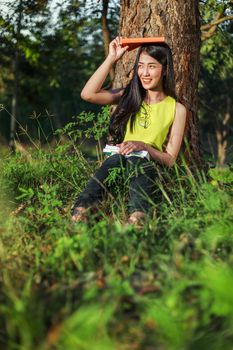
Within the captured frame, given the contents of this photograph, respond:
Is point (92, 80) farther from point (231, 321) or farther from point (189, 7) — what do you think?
point (231, 321)

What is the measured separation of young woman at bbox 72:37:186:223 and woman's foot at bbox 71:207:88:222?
0.21 m

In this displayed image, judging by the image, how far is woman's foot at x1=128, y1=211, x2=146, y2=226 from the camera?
12.3 ft

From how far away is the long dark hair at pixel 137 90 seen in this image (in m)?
4.71

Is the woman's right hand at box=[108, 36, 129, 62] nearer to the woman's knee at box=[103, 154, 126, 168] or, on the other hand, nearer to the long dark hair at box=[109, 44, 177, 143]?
the long dark hair at box=[109, 44, 177, 143]

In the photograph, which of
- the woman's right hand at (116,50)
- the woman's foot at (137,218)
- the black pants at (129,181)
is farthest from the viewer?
the woman's right hand at (116,50)

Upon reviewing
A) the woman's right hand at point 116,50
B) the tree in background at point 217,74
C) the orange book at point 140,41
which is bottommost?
the tree in background at point 217,74

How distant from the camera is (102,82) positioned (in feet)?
15.7

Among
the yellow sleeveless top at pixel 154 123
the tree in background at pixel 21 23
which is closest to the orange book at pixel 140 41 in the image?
the yellow sleeveless top at pixel 154 123

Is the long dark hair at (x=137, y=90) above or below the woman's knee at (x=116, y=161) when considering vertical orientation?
above

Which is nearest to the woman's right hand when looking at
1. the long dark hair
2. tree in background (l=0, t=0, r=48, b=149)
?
the long dark hair

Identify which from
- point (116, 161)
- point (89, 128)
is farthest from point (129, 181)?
point (89, 128)

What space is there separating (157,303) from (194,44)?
3.59m

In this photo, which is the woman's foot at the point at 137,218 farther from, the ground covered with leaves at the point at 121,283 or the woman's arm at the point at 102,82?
the woman's arm at the point at 102,82

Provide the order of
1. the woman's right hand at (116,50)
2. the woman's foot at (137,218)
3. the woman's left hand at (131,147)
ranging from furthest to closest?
the woman's right hand at (116,50) → the woman's left hand at (131,147) → the woman's foot at (137,218)
